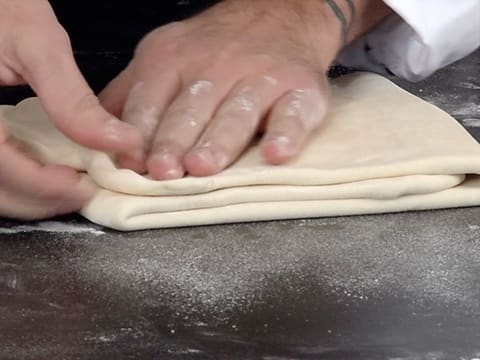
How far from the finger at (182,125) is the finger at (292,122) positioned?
0.07 m

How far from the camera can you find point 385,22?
130cm

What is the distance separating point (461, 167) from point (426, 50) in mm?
392

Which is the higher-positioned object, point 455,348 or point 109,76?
point 455,348

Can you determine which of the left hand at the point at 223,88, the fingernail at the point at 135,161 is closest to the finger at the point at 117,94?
the left hand at the point at 223,88

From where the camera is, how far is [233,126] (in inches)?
36.1

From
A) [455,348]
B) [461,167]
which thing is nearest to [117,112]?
[461,167]

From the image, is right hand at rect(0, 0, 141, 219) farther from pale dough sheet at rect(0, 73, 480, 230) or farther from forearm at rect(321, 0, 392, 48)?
forearm at rect(321, 0, 392, 48)

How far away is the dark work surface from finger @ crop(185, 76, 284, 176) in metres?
0.07

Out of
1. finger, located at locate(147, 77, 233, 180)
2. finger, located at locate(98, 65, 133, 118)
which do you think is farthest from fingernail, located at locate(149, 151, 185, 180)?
finger, located at locate(98, 65, 133, 118)

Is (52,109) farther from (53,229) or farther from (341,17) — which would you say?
(341,17)

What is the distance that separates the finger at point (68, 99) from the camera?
85cm

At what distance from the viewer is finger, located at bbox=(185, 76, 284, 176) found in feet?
2.86

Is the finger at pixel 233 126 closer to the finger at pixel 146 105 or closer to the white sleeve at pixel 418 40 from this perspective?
the finger at pixel 146 105

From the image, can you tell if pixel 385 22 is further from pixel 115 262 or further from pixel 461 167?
pixel 115 262
